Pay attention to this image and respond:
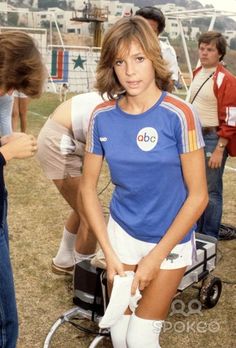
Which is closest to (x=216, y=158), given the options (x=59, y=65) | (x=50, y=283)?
(x=50, y=283)

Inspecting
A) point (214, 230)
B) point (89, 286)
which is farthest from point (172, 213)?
point (214, 230)

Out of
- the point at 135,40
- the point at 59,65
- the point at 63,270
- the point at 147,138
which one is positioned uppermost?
the point at 135,40

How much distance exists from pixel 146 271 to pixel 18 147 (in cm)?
85

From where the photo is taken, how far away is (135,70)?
2.23 metres

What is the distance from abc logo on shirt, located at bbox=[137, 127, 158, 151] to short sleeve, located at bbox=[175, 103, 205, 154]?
107 millimetres

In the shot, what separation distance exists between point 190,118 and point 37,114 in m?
11.7

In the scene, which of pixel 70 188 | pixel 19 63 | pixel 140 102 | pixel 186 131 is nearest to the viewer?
pixel 19 63

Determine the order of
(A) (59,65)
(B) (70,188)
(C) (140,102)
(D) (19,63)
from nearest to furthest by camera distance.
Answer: (D) (19,63)
(C) (140,102)
(B) (70,188)
(A) (59,65)

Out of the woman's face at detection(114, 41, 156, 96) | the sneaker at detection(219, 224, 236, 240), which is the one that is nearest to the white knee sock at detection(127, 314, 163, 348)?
the woman's face at detection(114, 41, 156, 96)

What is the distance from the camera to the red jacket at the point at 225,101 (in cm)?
429

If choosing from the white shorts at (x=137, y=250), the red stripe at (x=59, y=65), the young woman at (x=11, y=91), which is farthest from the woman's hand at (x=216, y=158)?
the red stripe at (x=59, y=65)

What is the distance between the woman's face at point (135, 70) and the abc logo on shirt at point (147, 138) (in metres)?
0.20

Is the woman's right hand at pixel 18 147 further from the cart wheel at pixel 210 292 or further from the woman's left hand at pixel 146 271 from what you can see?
the cart wheel at pixel 210 292

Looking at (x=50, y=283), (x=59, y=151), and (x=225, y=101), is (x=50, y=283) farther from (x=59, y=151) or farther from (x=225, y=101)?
(x=225, y=101)
